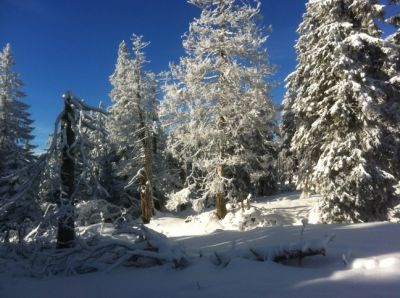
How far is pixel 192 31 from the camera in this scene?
15.4 metres

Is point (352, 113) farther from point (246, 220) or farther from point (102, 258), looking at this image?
point (102, 258)

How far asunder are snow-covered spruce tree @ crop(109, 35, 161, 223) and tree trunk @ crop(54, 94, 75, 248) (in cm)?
1453

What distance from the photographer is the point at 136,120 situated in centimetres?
2362

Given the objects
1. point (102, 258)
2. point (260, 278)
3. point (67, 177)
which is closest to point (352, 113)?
point (260, 278)

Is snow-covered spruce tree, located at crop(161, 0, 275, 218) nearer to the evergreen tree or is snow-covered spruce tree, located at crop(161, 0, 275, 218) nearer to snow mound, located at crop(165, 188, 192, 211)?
snow mound, located at crop(165, 188, 192, 211)

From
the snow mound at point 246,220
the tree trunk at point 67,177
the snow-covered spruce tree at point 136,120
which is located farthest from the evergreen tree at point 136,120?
the tree trunk at point 67,177

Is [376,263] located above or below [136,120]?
below

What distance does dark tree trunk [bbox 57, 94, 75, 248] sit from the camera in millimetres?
7797

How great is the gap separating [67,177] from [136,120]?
15.8m

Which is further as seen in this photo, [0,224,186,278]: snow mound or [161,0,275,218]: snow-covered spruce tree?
[161,0,275,218]: snow-covered spruce tree

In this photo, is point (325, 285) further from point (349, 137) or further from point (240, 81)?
point (240, 81)

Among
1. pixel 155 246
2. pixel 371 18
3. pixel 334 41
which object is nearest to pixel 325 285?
pixel 155 246

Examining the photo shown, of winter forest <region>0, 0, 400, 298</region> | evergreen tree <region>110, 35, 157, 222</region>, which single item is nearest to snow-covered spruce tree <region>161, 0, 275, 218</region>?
winter forest <region>0, 0, 400, 298</region>

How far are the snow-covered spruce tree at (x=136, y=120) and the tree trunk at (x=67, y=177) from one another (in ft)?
47.7
